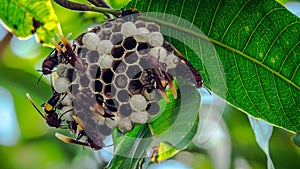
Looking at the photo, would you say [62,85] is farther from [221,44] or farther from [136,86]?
[221,44]

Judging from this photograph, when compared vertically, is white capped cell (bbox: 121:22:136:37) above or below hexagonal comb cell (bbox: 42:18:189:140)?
above

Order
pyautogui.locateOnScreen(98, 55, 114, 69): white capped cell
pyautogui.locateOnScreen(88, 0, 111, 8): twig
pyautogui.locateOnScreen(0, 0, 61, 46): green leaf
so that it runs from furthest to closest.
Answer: pyautogui.locateOnScreen(0, 0, 61, 46): green leaf → pyautogui.locateOnScreen(88, 0, 111, 8): twig → pyautogui.locateOnScreen(98, 55, 114, 69): white capped cell

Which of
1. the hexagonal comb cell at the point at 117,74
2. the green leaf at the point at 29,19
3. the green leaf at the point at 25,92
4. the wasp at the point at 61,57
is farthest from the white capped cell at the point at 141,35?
the green leaf at the point at 25,92

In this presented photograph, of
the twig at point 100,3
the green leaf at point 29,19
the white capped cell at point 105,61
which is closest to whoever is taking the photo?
the white capped cell at point 105,61

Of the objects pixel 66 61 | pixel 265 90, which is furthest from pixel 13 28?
pixel 265 90

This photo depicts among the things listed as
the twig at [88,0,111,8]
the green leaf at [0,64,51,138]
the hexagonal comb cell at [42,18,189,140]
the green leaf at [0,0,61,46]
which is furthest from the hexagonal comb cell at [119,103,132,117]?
the green leaf at [0,64,51,138]

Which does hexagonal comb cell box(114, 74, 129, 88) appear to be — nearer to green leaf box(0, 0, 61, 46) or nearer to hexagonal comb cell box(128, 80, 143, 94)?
hexagonal comb cell box(128, 80, 143, 94)

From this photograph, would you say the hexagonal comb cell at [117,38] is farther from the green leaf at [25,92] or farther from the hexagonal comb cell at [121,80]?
the green leaf at [25,92]
